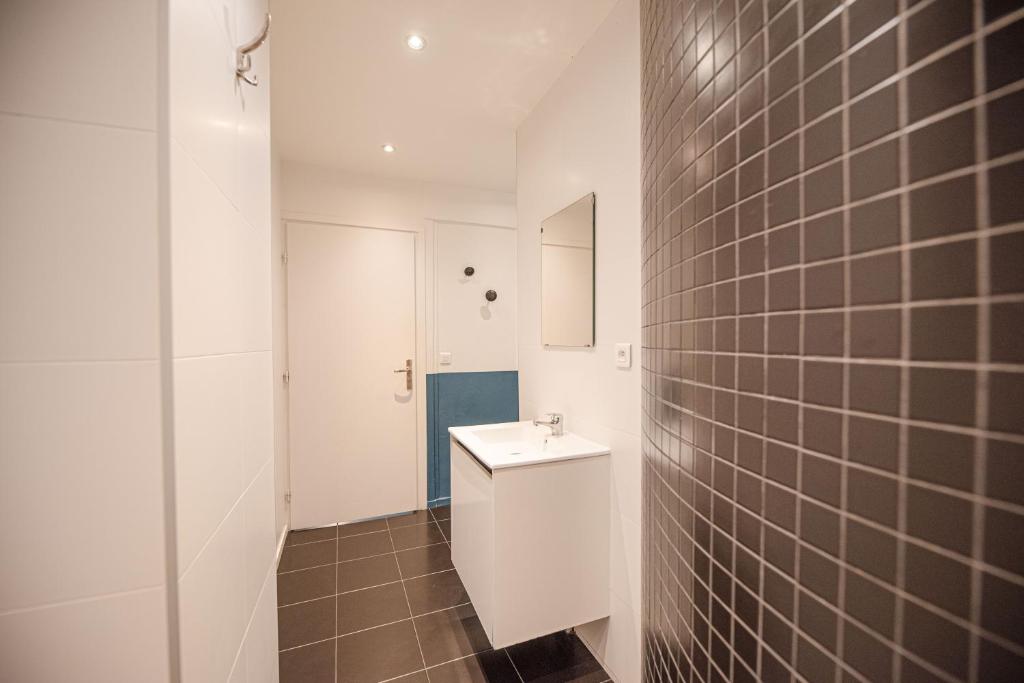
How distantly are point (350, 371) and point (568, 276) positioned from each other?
1.84 m

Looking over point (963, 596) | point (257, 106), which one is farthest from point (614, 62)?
point (963, 596)

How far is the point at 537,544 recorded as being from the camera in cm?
145

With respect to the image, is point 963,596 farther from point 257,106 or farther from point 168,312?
point 257,106

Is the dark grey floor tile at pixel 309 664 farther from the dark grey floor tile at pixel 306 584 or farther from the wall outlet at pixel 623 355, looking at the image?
the wall outlet at pixel 623 355

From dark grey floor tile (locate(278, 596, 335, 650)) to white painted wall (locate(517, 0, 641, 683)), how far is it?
3.82 ft

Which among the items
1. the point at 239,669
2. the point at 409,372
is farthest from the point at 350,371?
the point at 239,669

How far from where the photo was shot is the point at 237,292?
2.67 feet

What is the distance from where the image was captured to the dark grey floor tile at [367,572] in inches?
83.7

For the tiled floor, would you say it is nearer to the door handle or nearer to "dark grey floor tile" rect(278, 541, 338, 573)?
"dark grey floor tile" rect(278, 541, 338, 573)

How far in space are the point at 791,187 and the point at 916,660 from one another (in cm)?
33

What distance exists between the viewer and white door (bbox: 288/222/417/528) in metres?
2.74

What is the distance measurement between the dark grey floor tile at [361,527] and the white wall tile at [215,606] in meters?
2.08

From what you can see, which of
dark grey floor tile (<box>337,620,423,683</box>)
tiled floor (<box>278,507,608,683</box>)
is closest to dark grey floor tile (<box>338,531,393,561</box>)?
tiled floor (<box>278,507,608,683</box>)

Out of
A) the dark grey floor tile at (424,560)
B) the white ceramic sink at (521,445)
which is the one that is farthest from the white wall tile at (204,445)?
the dark grey floor tile at (424,560)
